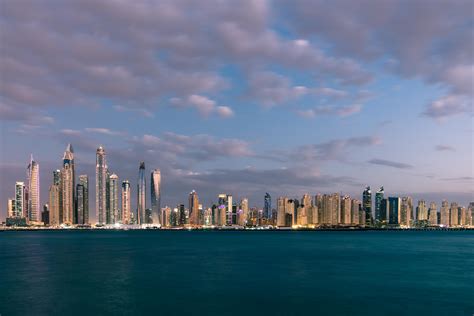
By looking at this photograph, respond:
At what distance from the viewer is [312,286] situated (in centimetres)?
6425

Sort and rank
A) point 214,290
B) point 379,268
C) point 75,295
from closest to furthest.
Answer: point 75,295
point 214,290
point 379,268

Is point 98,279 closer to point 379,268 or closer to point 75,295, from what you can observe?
point 75,295

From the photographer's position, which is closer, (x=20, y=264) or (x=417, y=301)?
(x=417, y=301)

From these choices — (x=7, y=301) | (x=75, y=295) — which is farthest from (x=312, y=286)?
(x=7, y=301)

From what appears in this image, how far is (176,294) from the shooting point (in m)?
57.8

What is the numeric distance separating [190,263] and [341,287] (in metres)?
43.5

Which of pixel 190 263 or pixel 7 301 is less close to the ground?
→ pixel 7 301

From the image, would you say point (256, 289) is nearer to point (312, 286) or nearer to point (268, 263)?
point (312, 286)

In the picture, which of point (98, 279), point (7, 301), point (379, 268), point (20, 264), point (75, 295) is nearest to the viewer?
point (7, 301)

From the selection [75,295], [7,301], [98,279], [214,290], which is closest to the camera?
[7,301]

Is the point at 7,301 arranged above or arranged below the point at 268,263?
above

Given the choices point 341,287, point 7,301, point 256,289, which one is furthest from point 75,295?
point 341,287

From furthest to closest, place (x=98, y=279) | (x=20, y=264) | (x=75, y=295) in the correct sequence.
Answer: (x=20, y=264) → (x=98, y=279) → (x=75, y=295)

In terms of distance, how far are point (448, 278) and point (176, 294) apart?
51.7 meters
